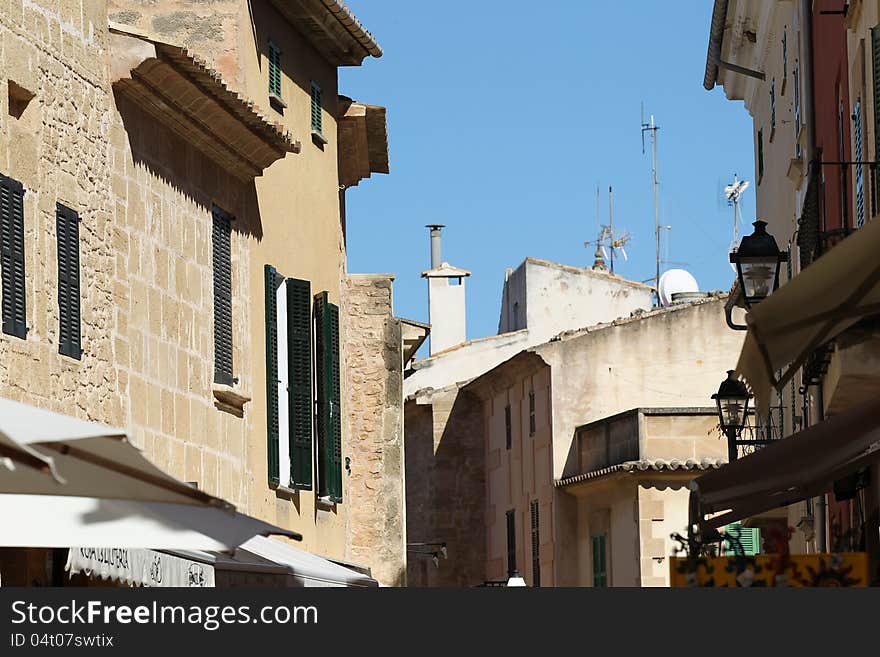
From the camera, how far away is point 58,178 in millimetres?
12984

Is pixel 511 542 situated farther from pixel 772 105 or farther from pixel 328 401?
pixel 328 401

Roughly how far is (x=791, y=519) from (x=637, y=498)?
1216cm

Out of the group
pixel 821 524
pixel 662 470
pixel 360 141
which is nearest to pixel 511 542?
pixel 662 470

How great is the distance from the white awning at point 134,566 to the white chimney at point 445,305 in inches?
1710

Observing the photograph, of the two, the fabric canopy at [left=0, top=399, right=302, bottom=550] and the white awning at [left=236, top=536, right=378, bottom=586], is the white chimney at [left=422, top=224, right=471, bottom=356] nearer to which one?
the white awning at [left=236, top=536, right=378, bottom=586]

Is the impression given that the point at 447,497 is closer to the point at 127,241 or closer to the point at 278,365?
the point at 278,365

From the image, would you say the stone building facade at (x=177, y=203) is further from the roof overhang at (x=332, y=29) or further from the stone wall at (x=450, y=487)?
the stone wall at (x=450, y=487)

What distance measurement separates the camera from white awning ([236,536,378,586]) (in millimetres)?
13220

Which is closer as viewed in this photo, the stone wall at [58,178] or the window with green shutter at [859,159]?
the stone wall at [58,178]

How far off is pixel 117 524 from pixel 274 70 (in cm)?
1249

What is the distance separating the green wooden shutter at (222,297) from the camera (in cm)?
1703

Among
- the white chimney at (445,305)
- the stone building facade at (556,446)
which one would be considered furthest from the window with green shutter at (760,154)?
the white chimney at (445,305)

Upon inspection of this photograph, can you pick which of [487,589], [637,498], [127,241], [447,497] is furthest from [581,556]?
[487,589]

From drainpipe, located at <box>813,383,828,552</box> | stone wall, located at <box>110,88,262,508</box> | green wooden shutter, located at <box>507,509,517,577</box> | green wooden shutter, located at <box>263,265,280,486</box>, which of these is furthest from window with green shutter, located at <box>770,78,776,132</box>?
green wooden shutter, located at <box>507,509,517,577</box>
